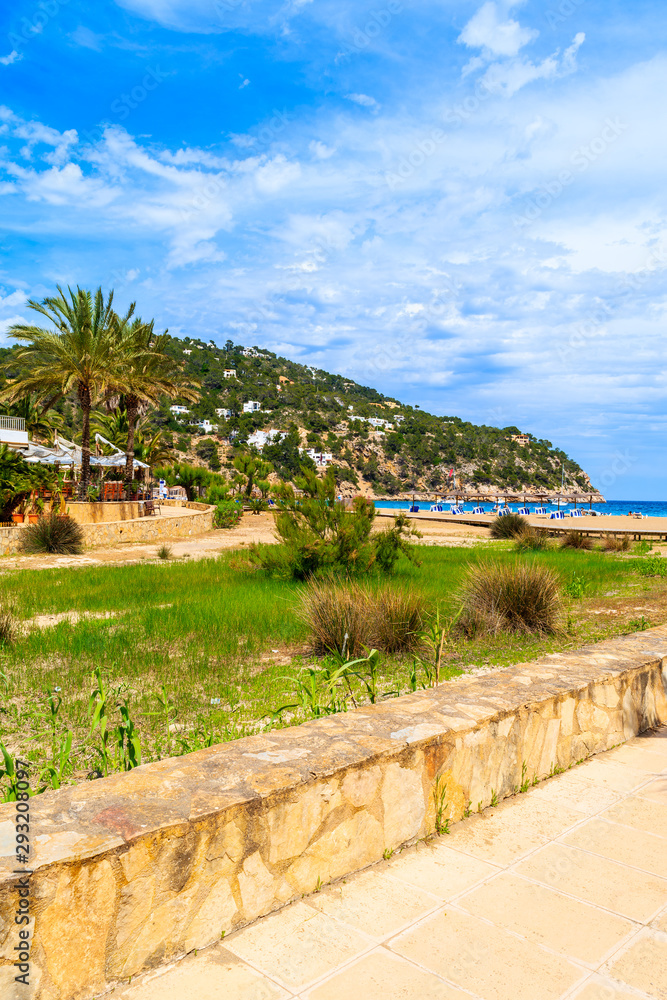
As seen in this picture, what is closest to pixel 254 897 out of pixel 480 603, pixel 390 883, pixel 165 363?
pixel 390 883

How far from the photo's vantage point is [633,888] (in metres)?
2.53

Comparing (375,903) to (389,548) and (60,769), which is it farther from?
(389,548)

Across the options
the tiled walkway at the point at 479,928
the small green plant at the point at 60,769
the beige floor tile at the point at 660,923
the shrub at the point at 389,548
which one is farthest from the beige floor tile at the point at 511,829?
the shrub at the point at 389,548

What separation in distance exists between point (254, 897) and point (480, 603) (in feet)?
21.1

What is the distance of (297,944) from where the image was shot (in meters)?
2.21

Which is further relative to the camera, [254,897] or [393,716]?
[393,716]

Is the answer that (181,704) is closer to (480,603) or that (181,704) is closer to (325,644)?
(325,644)

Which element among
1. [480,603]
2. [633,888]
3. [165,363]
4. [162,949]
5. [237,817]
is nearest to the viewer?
[162,949]

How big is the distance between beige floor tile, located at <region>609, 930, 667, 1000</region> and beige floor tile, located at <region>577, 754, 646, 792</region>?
135 cm

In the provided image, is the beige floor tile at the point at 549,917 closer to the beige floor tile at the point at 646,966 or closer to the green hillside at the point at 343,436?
the beige floor tile at the point at 646,966

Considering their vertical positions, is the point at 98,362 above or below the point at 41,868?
above

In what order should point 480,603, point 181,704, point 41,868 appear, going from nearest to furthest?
point 41,868 → point 181,704 → point 480,603

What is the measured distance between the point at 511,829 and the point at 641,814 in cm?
65

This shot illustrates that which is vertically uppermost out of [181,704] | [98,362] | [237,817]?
[98,362]
